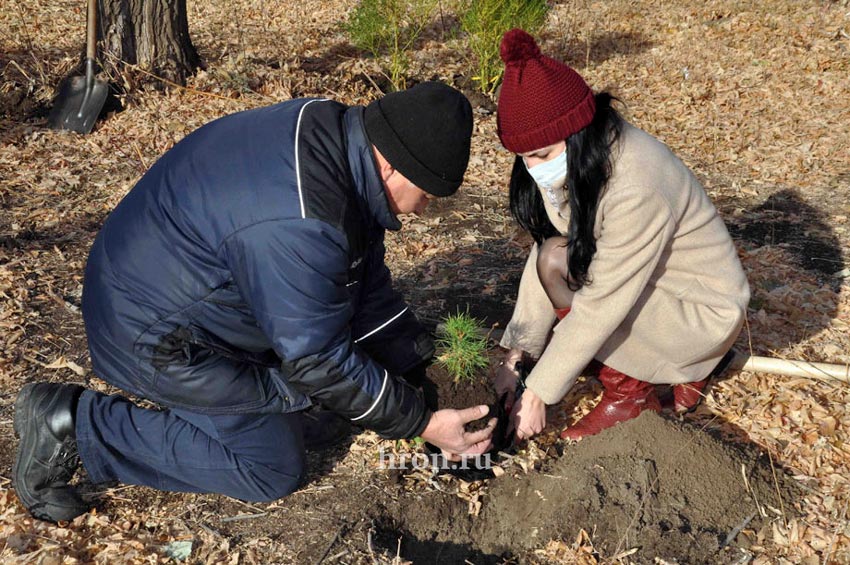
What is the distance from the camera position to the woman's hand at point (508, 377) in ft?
10.2

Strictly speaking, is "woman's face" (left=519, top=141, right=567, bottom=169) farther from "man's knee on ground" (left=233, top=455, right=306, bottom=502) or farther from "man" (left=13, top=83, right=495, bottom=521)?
"man's knee on ground" (left=233, top=455, right=306, bottom=502)

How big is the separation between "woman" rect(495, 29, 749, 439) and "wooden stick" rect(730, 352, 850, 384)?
0.32 metres

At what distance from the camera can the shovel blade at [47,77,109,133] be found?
6.07m

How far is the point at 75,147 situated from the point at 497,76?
11.8ft

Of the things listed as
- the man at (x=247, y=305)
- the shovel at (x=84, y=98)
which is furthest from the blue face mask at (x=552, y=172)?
the shovel at (x=84, y=98)

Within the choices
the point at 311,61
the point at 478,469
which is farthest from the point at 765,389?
the point at 311,61

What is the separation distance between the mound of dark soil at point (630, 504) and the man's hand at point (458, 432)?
0.28 metres

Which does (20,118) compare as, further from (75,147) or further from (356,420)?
(356,420)

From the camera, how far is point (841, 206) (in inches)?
202

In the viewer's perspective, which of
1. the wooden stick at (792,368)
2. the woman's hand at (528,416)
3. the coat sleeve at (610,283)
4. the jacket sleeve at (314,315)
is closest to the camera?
the jacket sleeve at (314,315)

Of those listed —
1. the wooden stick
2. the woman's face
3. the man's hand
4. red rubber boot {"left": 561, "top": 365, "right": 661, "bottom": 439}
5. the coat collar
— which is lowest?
the wooden stick

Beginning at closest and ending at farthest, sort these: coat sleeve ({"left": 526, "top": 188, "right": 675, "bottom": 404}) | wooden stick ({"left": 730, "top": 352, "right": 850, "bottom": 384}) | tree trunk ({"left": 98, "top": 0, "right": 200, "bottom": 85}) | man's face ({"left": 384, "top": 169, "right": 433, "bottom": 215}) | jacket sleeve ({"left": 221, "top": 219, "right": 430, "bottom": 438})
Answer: jacket sleeve ({"left": 221, "top": 219, "right": 430, "bottom": 438}) < man's face ({"left": 384, "top": 169, "right": 433, "bottom": 215}) < coat sleeve ({"left": 526, "top": 188, "right": 675, "bottom": 404}) < wooden stick ({"left": 730, "top": 352, "right": 850, "bottom": 384}) < tree trunk ({"left": 98, "top": 0, "right": 200, "bottom": 85})

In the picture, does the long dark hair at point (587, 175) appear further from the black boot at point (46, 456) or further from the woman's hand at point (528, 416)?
the black boot at point (46, 456)

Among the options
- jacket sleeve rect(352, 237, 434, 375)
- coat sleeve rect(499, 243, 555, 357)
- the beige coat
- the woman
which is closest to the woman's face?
the woman
